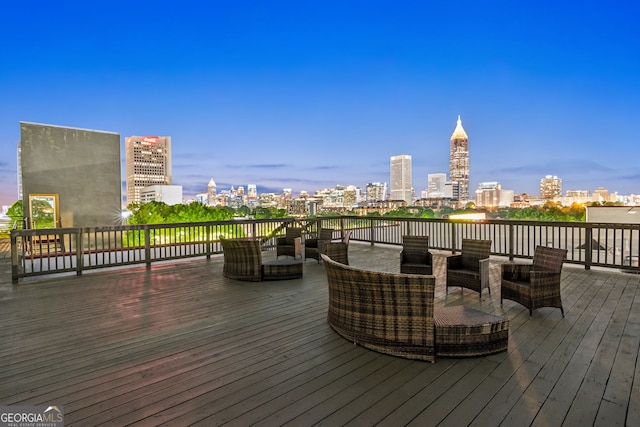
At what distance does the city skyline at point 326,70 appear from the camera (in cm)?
1586

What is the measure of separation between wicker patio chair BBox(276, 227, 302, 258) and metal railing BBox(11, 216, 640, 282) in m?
1.56

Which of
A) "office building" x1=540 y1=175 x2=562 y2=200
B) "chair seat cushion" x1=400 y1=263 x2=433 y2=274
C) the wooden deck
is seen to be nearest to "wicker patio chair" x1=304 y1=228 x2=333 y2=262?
"chair seat cushion" x1=400 y1=263 x2=433 y2=274

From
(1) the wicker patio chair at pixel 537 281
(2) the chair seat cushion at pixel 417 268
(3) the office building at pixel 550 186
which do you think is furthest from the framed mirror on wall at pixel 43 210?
(3) the office building at pixel 550 186

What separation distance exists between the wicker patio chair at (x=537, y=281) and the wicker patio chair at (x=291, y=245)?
174 inches

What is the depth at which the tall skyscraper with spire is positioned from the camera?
48.4m

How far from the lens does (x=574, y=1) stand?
14.9m

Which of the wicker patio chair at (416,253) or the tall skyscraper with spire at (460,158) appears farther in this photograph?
the tall skyscraper with spire at (460,158)

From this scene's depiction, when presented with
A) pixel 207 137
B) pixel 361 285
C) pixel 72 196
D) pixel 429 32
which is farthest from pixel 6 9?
pixel 207 137

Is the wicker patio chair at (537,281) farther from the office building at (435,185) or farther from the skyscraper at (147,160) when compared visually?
the skyscraper at (147,160)

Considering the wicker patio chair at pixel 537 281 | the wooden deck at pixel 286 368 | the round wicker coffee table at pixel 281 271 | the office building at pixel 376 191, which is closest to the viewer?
the wooden deck at pixel 286 368

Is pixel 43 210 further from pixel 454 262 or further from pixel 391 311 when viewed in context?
pixel 391 311

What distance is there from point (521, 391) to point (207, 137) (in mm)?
53788

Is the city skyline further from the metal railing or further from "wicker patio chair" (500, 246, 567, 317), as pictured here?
"wicker patio chair" (500, 246, 567, 317)

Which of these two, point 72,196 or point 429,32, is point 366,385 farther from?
point 429,32
